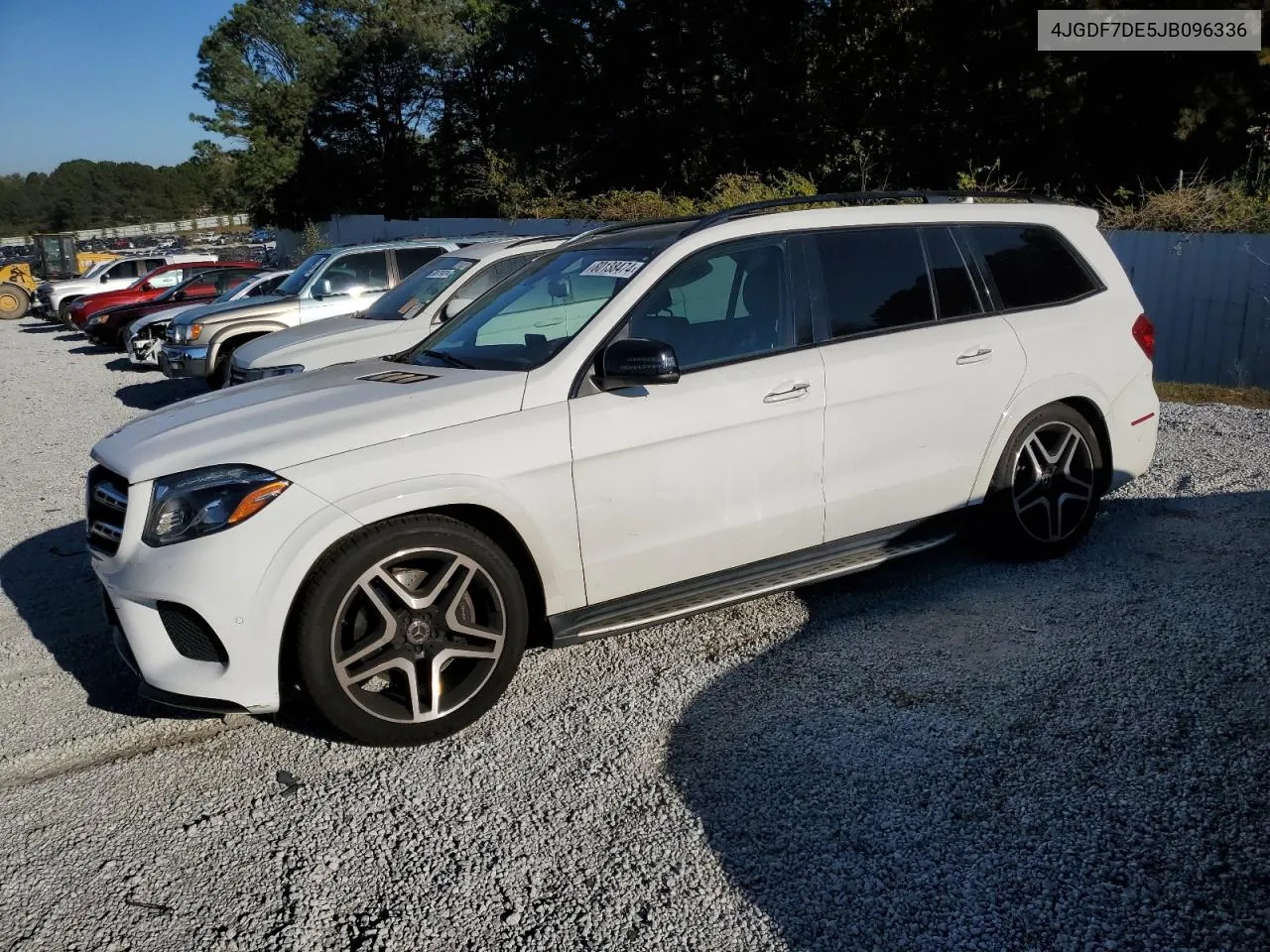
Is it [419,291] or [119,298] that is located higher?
[419,291]

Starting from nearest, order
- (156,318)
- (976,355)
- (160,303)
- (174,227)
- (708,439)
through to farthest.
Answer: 1. (708,439)
2. (976,355)
3. (156,318)
4. (160,303)
5. (174,227)

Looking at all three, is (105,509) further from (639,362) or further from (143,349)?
(143,349)

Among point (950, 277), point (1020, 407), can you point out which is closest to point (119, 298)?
point (950, 277)

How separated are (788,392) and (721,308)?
0.46 m

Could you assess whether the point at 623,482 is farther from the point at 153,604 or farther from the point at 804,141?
the point at 804,141

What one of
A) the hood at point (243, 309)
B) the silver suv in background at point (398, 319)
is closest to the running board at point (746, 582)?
the silver suv in background at point (398, 319)

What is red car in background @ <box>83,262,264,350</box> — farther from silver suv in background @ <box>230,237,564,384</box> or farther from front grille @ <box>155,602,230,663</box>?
front grille @ <box>155,602,230,663</box>

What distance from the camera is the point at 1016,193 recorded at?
5566mm

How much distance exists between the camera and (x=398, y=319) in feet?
31.0

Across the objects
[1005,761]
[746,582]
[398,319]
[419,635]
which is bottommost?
[1005,761]

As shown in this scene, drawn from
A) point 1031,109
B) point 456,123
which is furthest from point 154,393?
point 456,123

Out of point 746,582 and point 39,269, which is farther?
point 39,269

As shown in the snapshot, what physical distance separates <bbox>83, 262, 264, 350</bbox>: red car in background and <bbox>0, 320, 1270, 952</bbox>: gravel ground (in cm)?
1545

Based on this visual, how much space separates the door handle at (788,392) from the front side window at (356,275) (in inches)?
372
